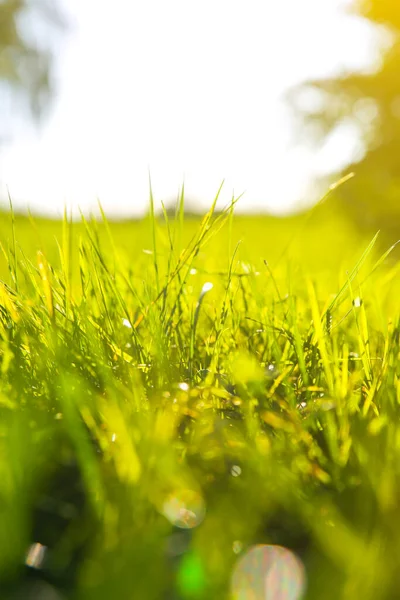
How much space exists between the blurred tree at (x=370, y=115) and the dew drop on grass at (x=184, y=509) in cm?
473

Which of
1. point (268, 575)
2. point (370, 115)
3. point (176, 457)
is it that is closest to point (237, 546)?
point (268, 575)

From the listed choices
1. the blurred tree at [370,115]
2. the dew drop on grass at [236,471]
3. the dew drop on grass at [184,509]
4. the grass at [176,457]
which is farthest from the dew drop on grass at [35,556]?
the blurred tree at [370,115]

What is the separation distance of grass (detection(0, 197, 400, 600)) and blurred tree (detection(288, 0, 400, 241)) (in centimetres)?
418

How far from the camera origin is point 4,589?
0.74m

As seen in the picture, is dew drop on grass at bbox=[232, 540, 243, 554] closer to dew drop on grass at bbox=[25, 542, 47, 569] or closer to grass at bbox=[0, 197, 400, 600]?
grass at bbox=[0, 197, 400, 600]

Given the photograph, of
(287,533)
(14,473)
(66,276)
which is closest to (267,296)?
(66,276)

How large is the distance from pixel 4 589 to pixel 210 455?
0.38m

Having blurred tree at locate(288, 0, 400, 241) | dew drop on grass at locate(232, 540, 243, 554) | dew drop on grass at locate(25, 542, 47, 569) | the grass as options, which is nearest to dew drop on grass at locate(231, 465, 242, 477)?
the grass

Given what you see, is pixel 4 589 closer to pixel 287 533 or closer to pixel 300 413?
pixel 287 533

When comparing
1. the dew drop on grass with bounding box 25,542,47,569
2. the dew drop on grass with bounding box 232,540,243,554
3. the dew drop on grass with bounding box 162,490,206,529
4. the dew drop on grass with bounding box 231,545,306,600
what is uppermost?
the dew drop on grass with bounding box 162,490,206,529

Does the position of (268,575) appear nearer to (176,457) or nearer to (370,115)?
(176,457)

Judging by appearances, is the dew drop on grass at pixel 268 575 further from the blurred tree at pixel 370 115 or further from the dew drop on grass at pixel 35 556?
the blurred tree at pixel 370 115

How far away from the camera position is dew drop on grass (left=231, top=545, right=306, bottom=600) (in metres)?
0.72

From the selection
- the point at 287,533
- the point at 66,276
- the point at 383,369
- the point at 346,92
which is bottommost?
the point at 287,533
